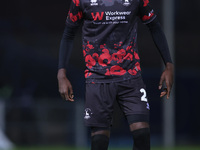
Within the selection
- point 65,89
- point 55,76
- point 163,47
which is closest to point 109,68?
point 65,89

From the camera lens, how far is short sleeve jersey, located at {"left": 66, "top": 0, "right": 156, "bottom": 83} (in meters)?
5.86

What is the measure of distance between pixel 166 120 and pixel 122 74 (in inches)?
283

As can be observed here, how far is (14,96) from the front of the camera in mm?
12656

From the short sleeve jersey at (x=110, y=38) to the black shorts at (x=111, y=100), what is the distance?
0.06m

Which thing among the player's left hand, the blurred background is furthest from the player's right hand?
the blurred background

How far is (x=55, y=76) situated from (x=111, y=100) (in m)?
7.02

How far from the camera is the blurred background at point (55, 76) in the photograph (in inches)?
→ 490

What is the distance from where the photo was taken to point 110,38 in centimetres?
587

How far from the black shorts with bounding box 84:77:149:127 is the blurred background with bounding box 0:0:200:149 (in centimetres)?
654

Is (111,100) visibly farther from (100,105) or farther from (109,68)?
(109,68)

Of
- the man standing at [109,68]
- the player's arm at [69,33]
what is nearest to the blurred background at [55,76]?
the player's arm at [69,33]

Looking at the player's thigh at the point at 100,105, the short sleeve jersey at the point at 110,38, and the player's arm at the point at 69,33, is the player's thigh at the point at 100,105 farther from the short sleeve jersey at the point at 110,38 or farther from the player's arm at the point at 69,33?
the player's arm at the point at 69,33
